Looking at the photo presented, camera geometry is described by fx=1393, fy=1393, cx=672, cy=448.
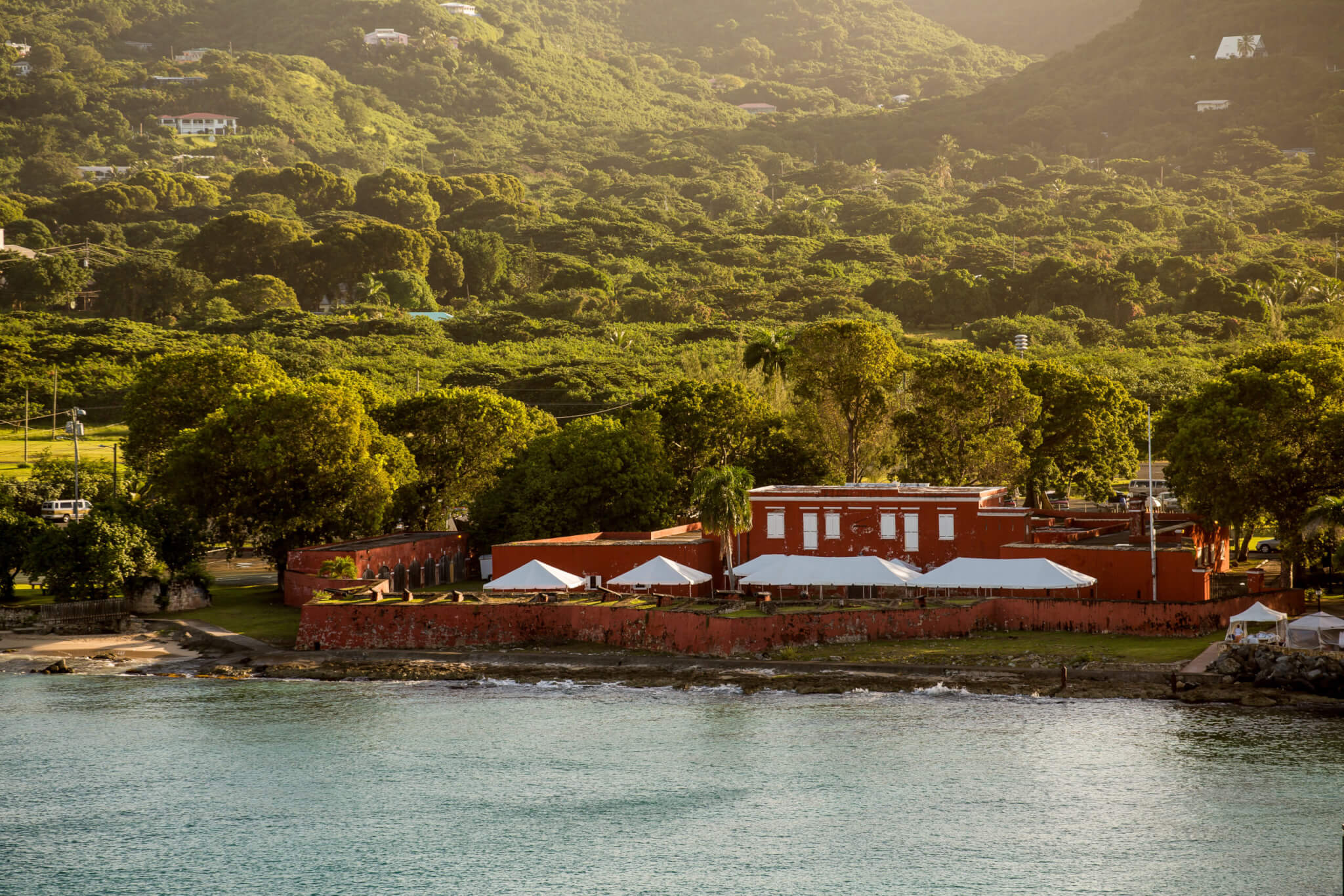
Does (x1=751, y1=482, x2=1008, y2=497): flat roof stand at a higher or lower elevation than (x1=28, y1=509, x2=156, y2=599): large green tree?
higher

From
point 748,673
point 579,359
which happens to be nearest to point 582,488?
point 748,673

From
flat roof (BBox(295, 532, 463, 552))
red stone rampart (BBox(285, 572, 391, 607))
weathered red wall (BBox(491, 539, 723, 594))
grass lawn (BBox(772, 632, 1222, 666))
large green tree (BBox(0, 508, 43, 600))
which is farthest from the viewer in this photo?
large green tree (BBox(0, 508, 43, 600))

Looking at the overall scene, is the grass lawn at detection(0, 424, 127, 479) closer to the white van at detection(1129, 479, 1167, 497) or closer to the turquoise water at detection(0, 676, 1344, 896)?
the turquoise water at detection(0, 676, 1344, 896)

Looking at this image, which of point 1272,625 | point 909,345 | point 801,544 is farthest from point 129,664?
point 909,345

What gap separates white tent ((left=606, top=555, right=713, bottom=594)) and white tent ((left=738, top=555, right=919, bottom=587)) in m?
2.11

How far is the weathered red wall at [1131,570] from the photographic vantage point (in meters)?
51.7

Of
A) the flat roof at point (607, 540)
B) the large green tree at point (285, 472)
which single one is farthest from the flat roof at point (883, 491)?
the large green tree at point (285, 472)

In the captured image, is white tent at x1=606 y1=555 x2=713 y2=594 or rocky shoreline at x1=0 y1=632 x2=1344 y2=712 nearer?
rocky shoreline at x1=0 y1=632 x2=1344 y2=712

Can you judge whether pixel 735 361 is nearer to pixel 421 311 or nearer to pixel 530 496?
pixel 530 496

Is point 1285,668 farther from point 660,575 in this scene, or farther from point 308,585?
point 308,585

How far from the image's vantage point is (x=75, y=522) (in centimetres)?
6062

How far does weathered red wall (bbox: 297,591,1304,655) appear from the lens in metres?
50.1

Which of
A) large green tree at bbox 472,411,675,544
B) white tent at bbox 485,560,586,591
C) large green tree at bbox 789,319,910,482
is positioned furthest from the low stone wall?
large green tree at bbox 472,411,675,544

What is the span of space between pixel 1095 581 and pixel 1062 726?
10.9 metres
